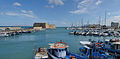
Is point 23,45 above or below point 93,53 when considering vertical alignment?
below

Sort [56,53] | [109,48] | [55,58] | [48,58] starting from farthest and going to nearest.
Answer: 1. [109,48]
2. [48,58]
3. [56,53]
4. [55,58]

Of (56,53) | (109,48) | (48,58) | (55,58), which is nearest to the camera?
(55,58)

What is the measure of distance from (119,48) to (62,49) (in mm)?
14034

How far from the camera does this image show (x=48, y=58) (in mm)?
18703

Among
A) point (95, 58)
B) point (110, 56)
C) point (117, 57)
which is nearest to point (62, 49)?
point (95, 58)

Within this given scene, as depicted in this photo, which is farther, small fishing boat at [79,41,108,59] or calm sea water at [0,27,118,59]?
calm sea water at [0,27,118,59]

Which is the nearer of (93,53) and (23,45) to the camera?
(93,53)

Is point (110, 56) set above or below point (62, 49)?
below

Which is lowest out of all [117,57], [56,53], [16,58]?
[16,58]

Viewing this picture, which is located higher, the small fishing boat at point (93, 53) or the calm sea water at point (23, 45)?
the small fishing boat at point (93, 53)

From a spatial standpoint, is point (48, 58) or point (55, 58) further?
point (48, 58)

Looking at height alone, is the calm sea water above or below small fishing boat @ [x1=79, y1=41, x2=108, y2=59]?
below

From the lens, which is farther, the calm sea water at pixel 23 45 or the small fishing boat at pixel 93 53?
the calm sea water at pixel 23 45

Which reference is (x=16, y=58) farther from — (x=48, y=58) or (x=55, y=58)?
(x=55, y=58)
